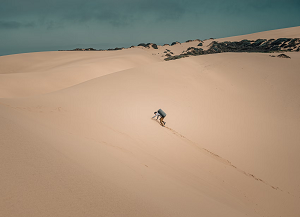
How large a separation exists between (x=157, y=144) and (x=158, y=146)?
0.37 feet

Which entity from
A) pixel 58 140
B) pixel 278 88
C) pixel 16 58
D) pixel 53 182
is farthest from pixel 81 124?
pixel 16 58

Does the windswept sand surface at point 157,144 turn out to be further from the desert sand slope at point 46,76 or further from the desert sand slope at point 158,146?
the desert sand slope at point 46,76

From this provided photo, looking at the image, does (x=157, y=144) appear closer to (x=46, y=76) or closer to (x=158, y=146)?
(x=158, y=146)

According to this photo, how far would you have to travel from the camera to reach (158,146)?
19.2 feet

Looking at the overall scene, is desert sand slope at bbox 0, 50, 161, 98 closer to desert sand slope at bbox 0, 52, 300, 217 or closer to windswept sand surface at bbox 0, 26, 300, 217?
windswept sand surface at bbox 0, 26, 300, 217

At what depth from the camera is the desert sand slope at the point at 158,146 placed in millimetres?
2465

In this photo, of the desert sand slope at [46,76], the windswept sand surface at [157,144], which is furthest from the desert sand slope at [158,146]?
the desert sand slope at [46,76]

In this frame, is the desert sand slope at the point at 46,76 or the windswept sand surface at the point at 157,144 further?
the desert sand slope at the point at 46,76

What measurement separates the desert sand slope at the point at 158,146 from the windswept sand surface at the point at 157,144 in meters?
0.02

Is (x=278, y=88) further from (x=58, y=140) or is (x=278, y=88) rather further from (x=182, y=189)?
(x=58, y=140)

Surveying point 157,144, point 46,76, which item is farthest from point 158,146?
point 46,76

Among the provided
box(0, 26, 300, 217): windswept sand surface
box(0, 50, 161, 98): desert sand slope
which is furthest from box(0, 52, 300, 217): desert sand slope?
box(0, 50, 161, 98): desert sand slope

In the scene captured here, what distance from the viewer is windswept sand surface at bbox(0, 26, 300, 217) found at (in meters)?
2.48

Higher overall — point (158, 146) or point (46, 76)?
point (46, 76)
